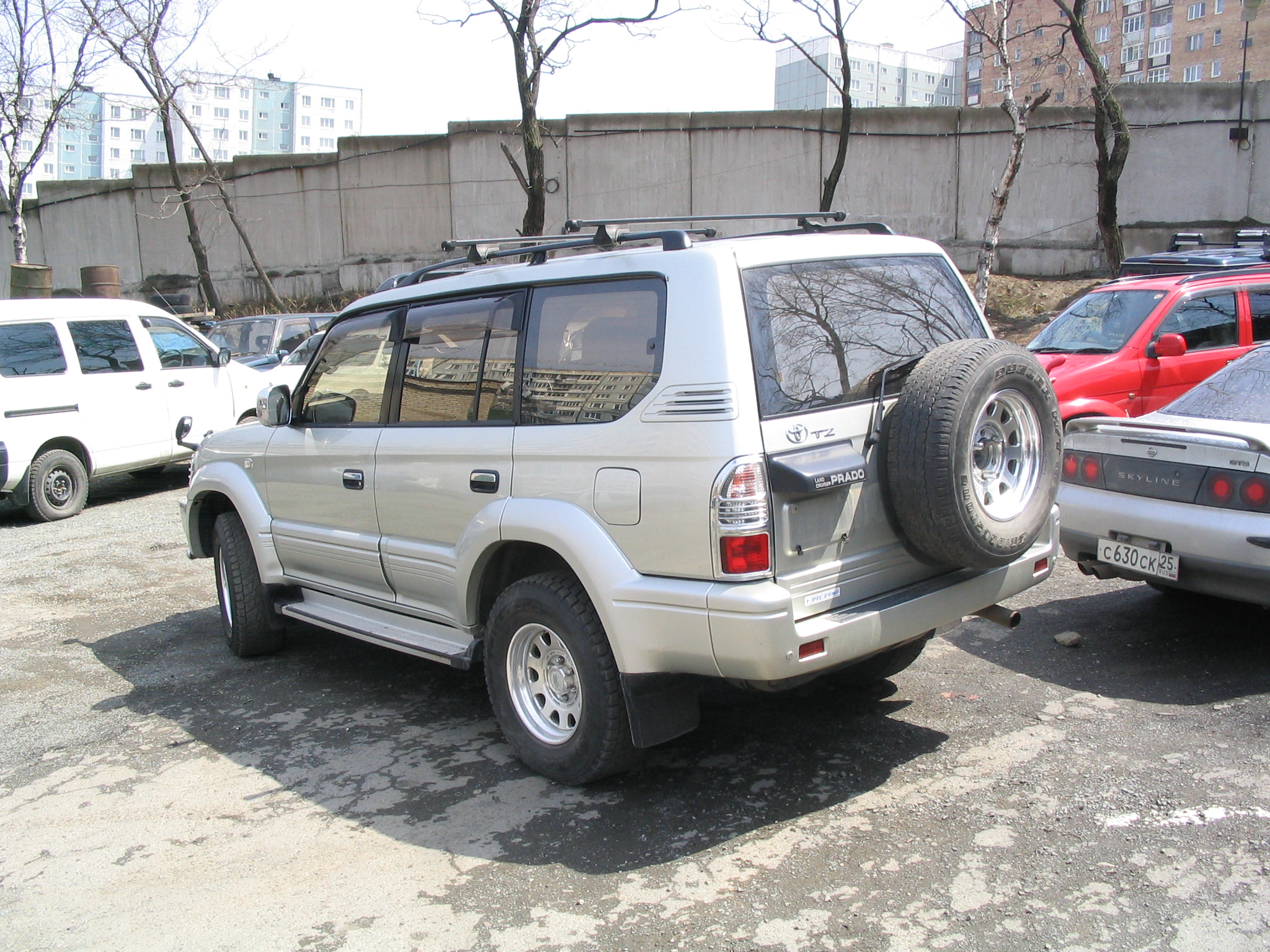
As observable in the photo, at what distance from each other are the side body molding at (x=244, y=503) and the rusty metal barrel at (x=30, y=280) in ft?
47.0

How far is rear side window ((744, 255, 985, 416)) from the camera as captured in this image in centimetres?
354

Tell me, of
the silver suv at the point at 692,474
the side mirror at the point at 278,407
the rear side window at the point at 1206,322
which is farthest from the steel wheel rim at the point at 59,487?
the rear side window at the point at 1206,322

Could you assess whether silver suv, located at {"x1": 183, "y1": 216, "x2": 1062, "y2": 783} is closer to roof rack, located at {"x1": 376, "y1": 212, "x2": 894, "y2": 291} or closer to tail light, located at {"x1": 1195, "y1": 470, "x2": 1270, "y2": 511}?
roof rack, located at {"x1": 376, "y1": 212, "x2": 894, "y2": 291}

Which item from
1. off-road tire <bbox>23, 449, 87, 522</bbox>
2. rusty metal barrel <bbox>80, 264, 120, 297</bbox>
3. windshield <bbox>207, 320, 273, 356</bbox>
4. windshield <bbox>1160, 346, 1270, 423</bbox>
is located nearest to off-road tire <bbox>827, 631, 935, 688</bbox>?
windshield <bbox>1160, 346, 1270, 423</bbox>

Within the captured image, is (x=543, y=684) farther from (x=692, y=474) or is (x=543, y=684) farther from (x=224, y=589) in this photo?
(x=224, y=589)

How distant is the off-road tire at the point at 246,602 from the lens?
577cm

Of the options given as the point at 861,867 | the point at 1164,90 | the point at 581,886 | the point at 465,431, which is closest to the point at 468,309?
the point at 465,431

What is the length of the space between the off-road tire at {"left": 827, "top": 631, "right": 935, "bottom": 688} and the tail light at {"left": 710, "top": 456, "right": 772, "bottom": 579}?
1.46m

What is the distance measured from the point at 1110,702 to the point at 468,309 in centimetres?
322

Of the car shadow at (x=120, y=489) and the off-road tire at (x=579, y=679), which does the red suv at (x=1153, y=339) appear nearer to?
the off-road tire at (x=579, y=679)

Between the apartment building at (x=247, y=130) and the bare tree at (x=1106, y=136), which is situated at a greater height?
the apartment building at (x=247, y=130)

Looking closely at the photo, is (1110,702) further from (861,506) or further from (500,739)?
(500,739)

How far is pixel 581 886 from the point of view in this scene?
331 cm

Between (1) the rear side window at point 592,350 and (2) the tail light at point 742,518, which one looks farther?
(1) the rear side window at point 592,350
